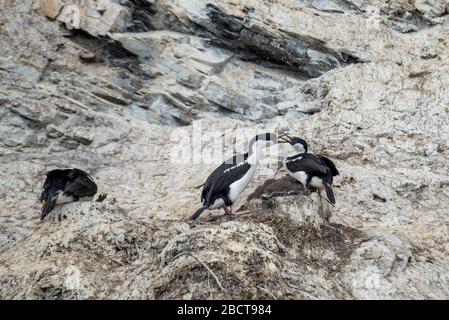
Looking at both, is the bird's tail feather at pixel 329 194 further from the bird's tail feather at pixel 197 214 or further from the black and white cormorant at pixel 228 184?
the bird's tail feather at pixel 197 214

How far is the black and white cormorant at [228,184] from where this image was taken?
31.8ft

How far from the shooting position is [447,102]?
13.8 m

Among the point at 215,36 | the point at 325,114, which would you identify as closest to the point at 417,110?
the point at 325,114

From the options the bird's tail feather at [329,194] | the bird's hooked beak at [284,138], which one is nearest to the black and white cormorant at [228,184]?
the bird's tail feather at [329,194]

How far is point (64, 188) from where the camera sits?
965 centimetres

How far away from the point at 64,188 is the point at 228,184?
2.56 metres

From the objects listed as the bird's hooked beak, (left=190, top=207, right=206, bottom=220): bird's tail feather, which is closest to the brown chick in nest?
(left=190, top=207, right=206, bottom=220): bird's tail feather

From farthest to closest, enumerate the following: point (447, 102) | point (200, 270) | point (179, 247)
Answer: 1. point (447, 102)
2. point (179, 247)
3. point (200, 270)

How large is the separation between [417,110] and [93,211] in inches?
311

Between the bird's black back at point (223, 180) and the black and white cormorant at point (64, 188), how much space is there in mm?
1902

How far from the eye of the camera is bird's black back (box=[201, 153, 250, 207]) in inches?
382

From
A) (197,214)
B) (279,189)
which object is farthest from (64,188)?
(279,189)

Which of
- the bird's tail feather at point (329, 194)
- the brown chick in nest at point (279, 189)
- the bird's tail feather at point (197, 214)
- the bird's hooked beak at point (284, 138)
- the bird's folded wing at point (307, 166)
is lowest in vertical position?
the bird's hooked beak at point (284, 138)

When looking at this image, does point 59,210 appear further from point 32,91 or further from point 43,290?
point 32,91
